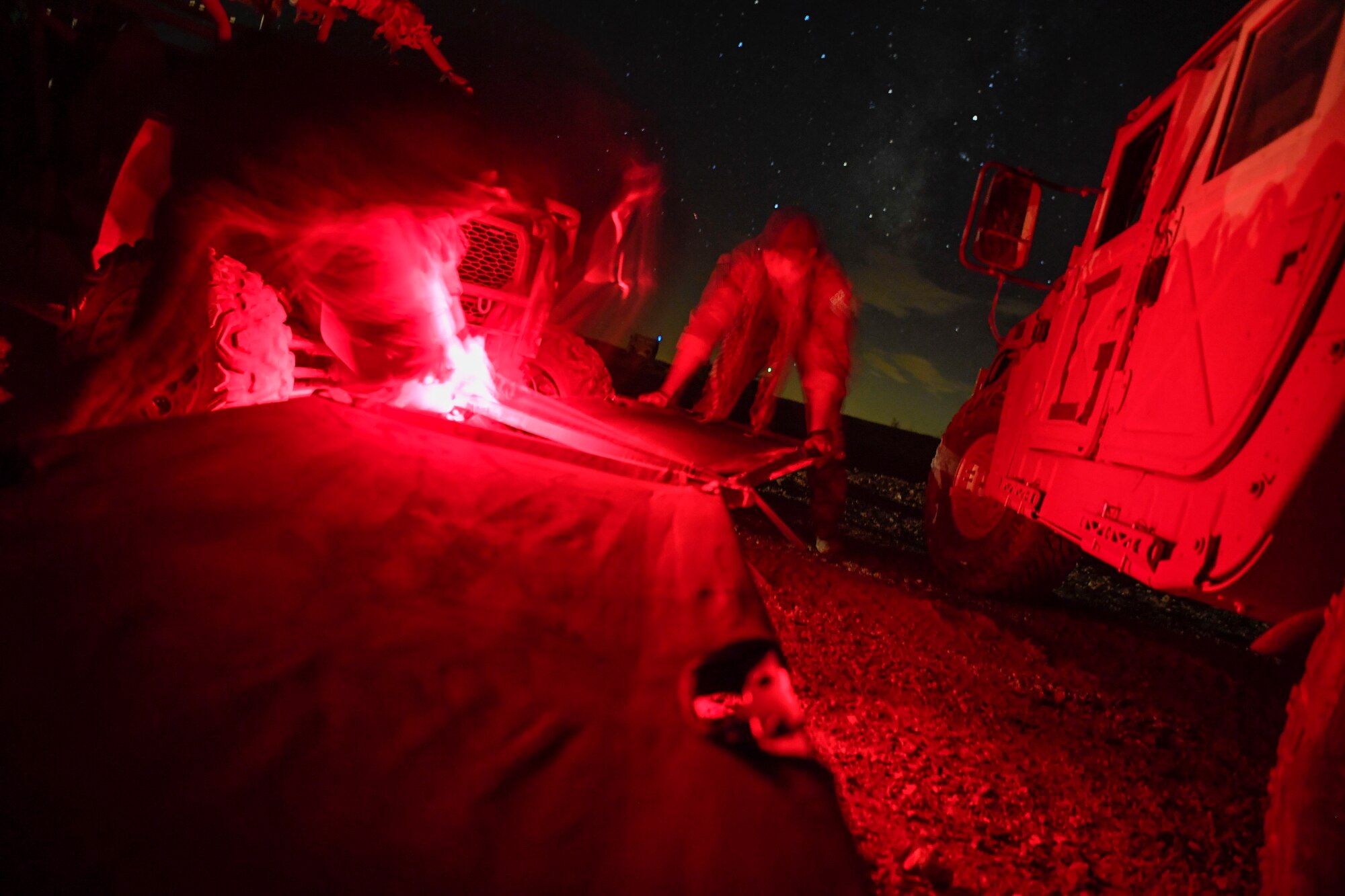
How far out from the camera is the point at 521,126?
3.68m

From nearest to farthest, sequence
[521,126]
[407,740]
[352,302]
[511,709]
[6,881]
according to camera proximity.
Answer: [6,881]
[407,740]
[511,709]
[352,302]
[521,126]

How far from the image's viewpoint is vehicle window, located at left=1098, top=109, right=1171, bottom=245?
3.79 metres

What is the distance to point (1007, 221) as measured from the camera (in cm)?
414

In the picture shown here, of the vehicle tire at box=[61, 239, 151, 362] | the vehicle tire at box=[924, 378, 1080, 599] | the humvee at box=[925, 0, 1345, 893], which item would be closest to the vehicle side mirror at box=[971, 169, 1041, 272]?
the humvee at box=[925, 0, 1345, 893]

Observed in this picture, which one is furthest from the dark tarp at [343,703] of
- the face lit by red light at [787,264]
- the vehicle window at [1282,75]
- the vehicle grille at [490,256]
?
the face lit by red light at [787,264]

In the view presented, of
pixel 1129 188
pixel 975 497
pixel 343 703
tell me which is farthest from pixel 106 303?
pixel 1129 188

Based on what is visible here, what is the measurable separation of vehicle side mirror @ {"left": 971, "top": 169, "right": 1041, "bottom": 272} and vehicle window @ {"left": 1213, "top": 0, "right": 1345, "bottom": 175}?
119 centimetres

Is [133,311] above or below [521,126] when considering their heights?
below

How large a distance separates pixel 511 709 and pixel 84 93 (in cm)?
659

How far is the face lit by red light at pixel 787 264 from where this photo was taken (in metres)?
5.26

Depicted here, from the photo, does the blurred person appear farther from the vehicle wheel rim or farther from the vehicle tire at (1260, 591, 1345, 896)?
the vehicle tire at (1260, 591, 1345, 896)

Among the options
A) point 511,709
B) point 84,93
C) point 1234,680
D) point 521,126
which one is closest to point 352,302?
point 521,126

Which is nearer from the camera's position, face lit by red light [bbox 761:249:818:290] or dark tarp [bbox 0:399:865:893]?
dark tarp [bbox 0:399:865:893]

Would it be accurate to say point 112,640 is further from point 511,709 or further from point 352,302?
point 352,302
